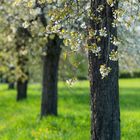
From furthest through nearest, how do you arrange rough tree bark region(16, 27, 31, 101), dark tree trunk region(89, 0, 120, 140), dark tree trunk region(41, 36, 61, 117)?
rough tree bark region(16, 27, 31, 101), dark tree trunk region(41, 36, 61, 117), dark tree trunk region(89, 0, 120, 140)

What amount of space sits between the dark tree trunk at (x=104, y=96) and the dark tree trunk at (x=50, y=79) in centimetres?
894

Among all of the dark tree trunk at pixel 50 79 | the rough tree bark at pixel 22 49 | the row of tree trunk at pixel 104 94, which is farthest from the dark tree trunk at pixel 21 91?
the row of tree trunk at pixel 104 94

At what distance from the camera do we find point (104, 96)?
29.5ft

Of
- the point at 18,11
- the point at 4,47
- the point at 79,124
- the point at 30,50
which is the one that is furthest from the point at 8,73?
the point at 79,124

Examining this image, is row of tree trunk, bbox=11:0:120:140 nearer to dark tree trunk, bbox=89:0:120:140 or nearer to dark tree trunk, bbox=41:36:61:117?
dark tree trunk, bbox=89:0:120:140

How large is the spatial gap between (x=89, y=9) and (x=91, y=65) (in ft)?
3.62

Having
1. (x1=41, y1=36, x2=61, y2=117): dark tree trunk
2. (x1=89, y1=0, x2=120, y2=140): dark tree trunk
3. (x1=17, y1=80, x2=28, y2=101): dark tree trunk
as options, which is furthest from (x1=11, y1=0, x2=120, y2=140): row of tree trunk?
(x1=17, y1=80, x2=28, y2=101): dark tree trunk

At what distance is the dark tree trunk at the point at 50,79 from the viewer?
18.1 metres

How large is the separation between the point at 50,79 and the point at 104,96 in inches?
363

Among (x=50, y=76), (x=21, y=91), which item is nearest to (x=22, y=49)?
(x=50, y=76)

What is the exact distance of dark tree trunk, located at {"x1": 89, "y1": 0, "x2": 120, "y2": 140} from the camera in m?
8.93

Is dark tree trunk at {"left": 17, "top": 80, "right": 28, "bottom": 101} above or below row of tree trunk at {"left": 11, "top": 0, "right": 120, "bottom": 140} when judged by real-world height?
below

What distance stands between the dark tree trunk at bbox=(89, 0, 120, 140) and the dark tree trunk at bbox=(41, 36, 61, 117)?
894 centimetres

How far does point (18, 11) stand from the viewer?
18.1 metres
